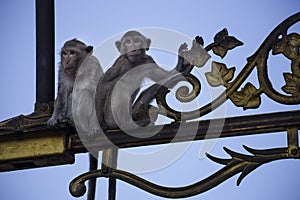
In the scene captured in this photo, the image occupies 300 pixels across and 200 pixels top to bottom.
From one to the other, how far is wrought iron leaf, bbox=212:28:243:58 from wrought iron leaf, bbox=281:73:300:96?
174 millimetres

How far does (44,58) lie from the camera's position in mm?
3035

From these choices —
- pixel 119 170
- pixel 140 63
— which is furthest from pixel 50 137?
pixel 140 63

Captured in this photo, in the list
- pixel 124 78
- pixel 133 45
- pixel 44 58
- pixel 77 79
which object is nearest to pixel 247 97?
pixel 44 58

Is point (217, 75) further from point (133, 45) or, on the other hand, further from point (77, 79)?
point (77, 79)

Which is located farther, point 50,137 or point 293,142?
point 50,137

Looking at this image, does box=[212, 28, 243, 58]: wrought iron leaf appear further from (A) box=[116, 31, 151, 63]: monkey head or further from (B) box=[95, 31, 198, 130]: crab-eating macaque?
(A) box=[116, 31, 151, 63]: monkey head

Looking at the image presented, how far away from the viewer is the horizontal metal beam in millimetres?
2498

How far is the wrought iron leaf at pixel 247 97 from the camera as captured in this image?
258 cm

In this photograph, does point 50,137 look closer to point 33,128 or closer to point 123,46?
point 33,128

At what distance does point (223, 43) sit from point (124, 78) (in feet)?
4.34

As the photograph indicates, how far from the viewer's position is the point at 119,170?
107 inches

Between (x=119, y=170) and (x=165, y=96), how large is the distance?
0.26 m

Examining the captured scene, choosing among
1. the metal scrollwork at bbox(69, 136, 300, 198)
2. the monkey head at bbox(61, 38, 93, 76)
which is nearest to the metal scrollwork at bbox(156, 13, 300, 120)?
the metal scrollwork at bbox(69, 136, 300, 198)

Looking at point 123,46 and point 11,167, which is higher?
point 123,46
